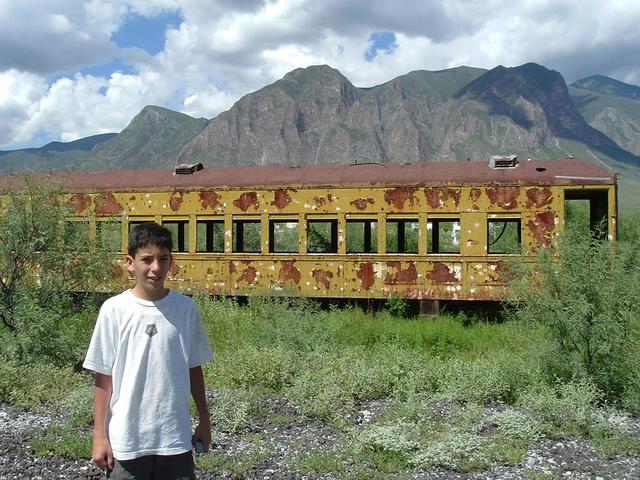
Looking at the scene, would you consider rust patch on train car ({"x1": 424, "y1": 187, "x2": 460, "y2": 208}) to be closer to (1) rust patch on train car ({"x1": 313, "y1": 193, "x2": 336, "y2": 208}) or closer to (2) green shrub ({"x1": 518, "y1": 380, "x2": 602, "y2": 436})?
(1) rust patch on train car ({"x1": 313, "y1": 193, "x2": 336, "y2": 208})

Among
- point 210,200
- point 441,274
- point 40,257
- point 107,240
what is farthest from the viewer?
point 210,200

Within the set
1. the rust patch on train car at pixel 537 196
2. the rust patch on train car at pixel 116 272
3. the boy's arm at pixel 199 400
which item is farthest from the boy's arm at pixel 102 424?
the rust patch on train car at pixel 537 196

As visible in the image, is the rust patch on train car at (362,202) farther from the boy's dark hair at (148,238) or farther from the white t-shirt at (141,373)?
the white t-shirt at (141,373)

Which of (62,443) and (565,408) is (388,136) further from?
(62,443)

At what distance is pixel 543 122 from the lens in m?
192

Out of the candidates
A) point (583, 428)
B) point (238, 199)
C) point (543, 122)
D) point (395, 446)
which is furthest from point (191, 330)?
point (543, 122)

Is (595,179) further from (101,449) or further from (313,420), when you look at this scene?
(101,449)

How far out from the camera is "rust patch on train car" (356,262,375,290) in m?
12.5

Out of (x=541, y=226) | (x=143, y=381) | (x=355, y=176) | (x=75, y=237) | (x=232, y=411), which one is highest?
(x=355, y=176)

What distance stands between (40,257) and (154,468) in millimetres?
7229

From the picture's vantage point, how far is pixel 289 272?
12.9 m

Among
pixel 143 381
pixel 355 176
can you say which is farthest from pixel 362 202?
pixel 143 381

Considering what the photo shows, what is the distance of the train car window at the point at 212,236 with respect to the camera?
15.6 meters

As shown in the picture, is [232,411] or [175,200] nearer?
[232,411]
